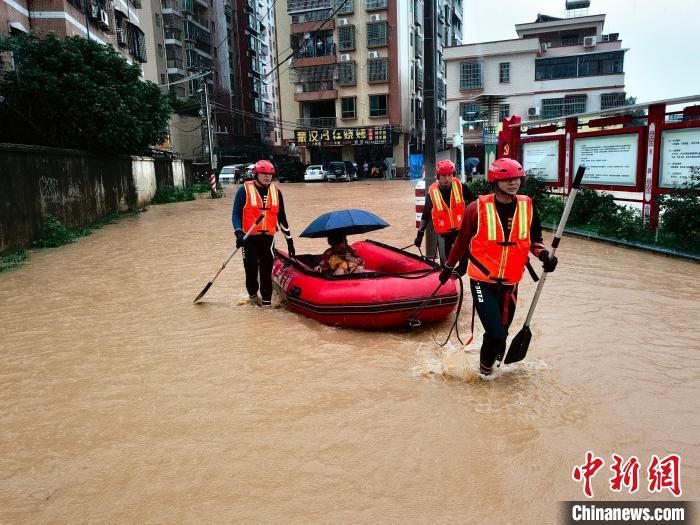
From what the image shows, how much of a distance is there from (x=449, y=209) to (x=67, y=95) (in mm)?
11985

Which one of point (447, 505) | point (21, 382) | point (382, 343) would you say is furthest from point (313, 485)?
point (21, 382)

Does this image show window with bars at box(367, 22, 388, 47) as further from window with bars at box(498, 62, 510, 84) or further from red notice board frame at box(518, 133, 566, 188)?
red notice board frame at box(518, 133, 566, 188)

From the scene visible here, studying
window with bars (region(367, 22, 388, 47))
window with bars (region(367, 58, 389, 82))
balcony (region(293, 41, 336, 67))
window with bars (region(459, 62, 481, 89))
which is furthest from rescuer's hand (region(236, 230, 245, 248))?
balcony (region(293, 41, 336, 67))

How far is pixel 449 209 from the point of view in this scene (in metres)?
6.96

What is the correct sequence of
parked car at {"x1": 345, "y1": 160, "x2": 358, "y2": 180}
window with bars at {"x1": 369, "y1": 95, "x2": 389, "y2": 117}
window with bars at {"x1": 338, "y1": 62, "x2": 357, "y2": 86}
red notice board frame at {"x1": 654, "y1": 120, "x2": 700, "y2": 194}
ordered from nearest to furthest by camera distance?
1. red notice board frame at {"x1": 654, "y1": 120, "x2": 700, "y2": 194}
2. parked car at {"x1": 345, "y1": 160, "x2": 358, "y2": 180}
3. window with bars at {"x1": 369, "y1": 95, "x2": 389, "y2": 117}
4. window with bars at {"x1": 338, "y1": 62, "x2": 357, "y2": 86}

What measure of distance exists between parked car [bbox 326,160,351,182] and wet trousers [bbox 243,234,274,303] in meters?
33.3

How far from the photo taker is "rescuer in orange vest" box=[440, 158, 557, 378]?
13.6 ft

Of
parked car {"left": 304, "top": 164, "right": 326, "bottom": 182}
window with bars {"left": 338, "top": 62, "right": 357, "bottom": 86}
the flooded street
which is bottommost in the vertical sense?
the flooded street

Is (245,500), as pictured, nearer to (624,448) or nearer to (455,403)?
(455,403)

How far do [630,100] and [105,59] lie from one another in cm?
3527

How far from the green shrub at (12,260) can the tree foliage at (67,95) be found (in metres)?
5.14

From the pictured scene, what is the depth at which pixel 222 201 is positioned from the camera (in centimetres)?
2566

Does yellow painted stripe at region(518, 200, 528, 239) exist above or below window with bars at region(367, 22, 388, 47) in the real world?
below

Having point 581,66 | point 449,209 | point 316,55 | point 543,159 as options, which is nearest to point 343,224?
point 449,209
